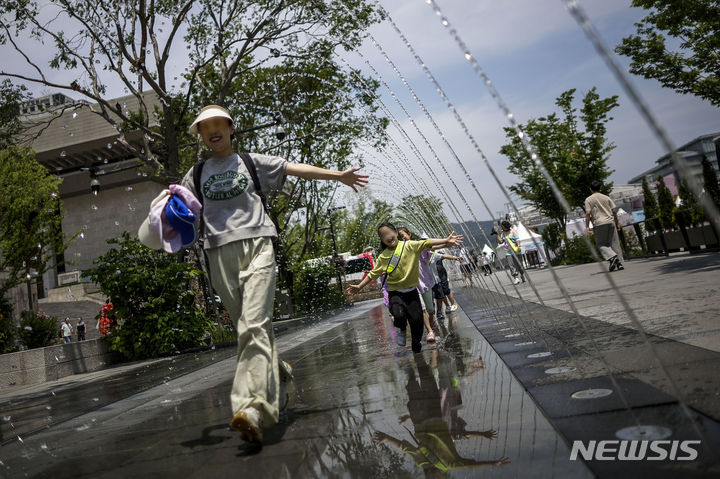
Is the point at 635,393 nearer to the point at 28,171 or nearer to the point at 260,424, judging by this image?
the point at 260,424

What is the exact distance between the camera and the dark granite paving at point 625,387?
2.05 meters

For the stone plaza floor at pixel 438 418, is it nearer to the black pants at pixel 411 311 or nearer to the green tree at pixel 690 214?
the black pants at pixel 411 311

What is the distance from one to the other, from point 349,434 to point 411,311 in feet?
11.1

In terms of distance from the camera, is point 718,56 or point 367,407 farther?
point 718,56

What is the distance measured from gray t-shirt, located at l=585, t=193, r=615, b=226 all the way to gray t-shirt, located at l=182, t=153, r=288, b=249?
9.04 m

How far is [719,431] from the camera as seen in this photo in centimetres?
217

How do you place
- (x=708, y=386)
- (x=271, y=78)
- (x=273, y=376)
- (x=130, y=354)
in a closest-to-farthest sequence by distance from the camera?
(x=708, y=386), (x=273, y=376), (x=130, y=354), (x=271, y=78)

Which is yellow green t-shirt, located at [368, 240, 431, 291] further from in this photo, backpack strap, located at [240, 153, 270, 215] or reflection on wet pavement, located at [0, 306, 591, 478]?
backpack strap, located at [240, 153, 270, 215]

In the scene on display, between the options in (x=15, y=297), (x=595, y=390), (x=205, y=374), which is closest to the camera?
(x=595, y=390)

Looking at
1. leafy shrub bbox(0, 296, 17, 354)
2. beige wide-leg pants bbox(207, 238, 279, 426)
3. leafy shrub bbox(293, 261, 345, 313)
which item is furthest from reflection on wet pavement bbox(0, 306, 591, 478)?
leafy shrub bbox(293, 261, 345, 313)

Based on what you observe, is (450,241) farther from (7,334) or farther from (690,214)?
(7,334)

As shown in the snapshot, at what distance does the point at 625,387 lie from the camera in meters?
3.03

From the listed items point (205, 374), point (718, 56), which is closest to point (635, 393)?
point (205, 374)

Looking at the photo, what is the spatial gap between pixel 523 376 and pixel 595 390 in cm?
77
